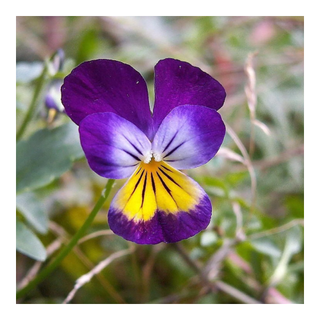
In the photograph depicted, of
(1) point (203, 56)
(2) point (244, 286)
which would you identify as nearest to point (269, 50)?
(1) point (203, 56)

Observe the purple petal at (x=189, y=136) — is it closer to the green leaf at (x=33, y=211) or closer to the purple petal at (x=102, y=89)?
the purple petal at (x=102, y=89)

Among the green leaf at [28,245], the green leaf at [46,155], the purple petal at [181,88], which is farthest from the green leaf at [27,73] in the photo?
the purple petal at [181,88]

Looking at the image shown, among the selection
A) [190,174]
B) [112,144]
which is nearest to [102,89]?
[112,144]

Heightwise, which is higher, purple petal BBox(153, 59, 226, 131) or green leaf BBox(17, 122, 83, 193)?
purple petal BBox(153, 59, 226, 131)

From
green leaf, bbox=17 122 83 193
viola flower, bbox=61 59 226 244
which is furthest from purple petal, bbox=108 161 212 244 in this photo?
green leaf, bbox=17 122 83 193

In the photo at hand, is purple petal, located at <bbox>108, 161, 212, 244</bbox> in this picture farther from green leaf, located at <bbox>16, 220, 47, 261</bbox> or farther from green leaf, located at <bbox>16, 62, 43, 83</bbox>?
green leaf, located at <bbox>16, 62, 43, 83</bbox>

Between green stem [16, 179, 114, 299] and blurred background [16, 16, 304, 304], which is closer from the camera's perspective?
green stem [16, 179, 114, 299]
